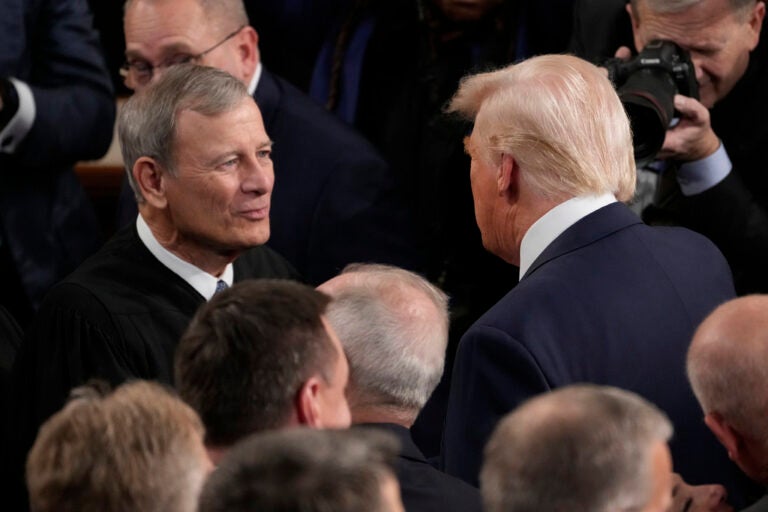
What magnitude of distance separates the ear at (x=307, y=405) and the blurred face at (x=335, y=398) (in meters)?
0.01

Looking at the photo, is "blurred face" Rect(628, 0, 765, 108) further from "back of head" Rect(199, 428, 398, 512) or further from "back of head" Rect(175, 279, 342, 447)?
"back of head" Rect(199, 428, 398, 512)

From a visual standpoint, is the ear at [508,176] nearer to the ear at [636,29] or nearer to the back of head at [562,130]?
the back of head at [562,130]

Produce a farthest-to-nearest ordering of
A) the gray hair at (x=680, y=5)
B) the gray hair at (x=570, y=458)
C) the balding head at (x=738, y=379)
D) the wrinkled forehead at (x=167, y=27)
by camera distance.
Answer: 1. the wrinkled forehead at (x=167, y=27)
2. the gray hair at (x=680, y=5)
3. the balding head at (x=738, y=379)
4. the gray hair at (x=570, y=458)

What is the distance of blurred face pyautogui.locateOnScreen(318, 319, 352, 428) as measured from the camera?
2.06 meters

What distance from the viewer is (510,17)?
12.8ft

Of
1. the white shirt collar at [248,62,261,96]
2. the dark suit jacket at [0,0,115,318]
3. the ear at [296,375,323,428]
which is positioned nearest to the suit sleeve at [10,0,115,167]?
the dark suit jacket at [0,0,115,318]

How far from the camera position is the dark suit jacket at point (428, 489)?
224 centimetres

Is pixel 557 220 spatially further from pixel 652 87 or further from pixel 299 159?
pixel 299 159

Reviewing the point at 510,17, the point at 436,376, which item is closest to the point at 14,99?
the point at 510,17

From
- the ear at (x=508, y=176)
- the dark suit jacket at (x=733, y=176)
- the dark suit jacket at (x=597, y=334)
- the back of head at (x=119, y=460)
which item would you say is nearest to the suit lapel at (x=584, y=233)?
the dark suit jacket at (x=597, y=334)

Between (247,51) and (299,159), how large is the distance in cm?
31

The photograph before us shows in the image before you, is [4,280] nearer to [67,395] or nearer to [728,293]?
[67,395]

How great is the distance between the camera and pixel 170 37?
3680mm

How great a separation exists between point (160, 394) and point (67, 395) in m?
1.15
